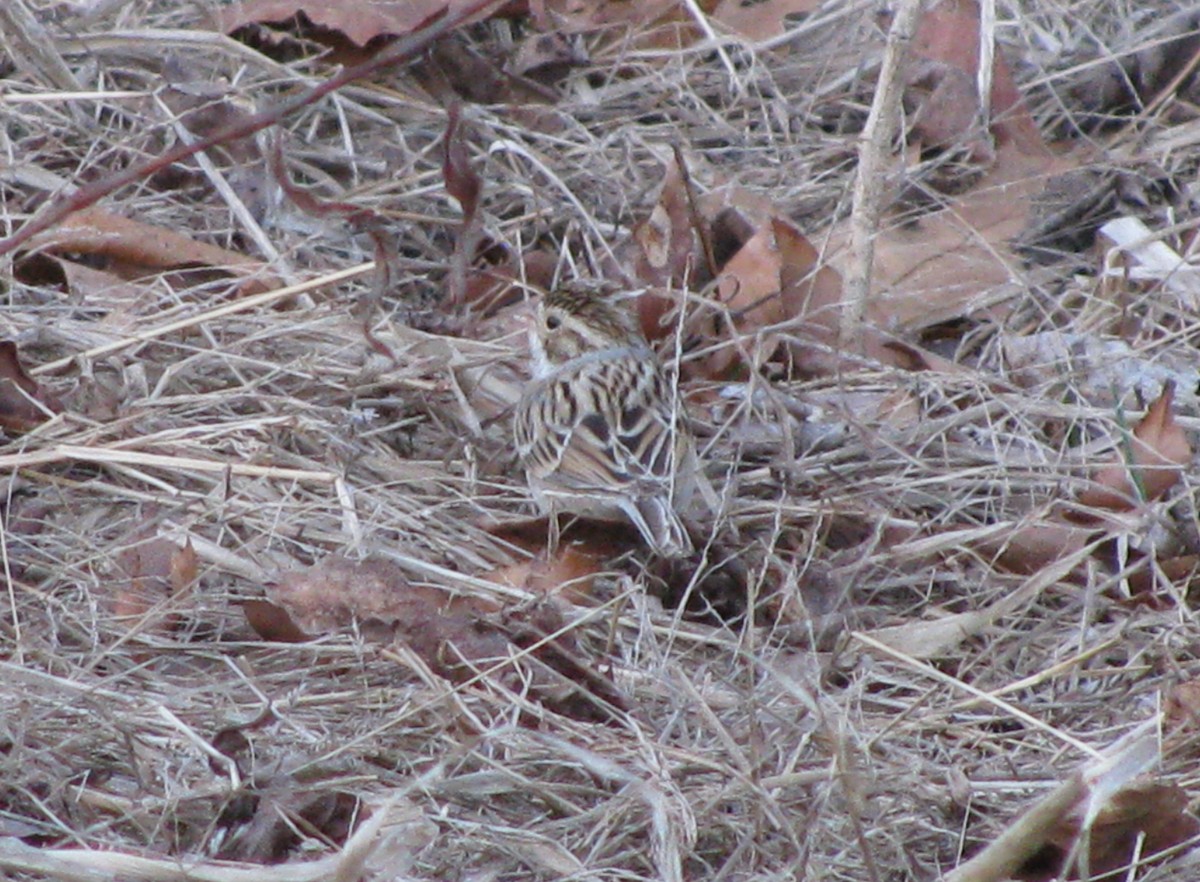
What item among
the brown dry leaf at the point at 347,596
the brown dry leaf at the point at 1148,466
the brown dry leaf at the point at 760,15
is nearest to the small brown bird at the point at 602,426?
the brown dry leaf at the point at 347,596

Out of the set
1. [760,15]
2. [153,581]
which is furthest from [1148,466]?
[760,15]

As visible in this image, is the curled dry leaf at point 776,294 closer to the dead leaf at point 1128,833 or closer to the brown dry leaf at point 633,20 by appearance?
the brown dry leaf at point 633,20

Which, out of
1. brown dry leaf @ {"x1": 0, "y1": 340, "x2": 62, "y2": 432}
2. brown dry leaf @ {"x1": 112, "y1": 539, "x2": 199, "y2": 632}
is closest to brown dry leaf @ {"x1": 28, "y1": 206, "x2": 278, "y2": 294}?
brown dry leaf @ {"x1": 0, "y1": 340, "x2": 62, "y2": 432}

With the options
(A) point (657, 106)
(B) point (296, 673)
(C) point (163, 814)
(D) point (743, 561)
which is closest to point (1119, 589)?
(D) point (743, 561)

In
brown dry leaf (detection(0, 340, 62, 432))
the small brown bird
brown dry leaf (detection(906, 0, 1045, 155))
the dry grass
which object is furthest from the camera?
brown dry leaf (detection(906, 0, 1045, 155))

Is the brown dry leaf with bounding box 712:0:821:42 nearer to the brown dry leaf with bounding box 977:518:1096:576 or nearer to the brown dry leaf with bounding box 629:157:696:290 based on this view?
the brown dry leaf with bounding box 629:157:696:290
